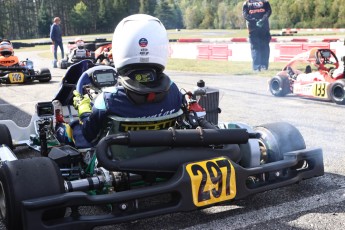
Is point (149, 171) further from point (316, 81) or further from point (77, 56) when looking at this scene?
point (77, 56)

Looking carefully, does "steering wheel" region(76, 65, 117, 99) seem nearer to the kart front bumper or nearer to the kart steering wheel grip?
the kart steering wheel grip

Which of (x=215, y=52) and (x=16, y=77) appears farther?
(x=215, y=52)

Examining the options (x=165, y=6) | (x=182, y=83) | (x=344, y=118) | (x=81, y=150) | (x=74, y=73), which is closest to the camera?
(x=81, y=150)

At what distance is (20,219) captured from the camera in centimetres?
246

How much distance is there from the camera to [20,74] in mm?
10766

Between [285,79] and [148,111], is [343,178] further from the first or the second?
[285,79]

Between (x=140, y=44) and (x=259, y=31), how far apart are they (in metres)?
9.71

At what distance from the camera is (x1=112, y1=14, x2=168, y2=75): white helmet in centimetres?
280

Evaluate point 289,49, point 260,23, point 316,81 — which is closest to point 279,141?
point 316,81

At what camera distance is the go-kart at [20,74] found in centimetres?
1072

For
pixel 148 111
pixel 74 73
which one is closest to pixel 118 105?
pixel 148 111

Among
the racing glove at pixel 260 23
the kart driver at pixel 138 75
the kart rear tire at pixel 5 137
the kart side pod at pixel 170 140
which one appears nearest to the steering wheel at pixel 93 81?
the kart rear tire at pixel 5 137

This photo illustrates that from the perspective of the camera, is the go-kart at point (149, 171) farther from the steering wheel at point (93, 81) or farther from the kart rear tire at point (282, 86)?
the kart rear tire at point (282, 86)

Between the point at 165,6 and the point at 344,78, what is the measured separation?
74.2m
